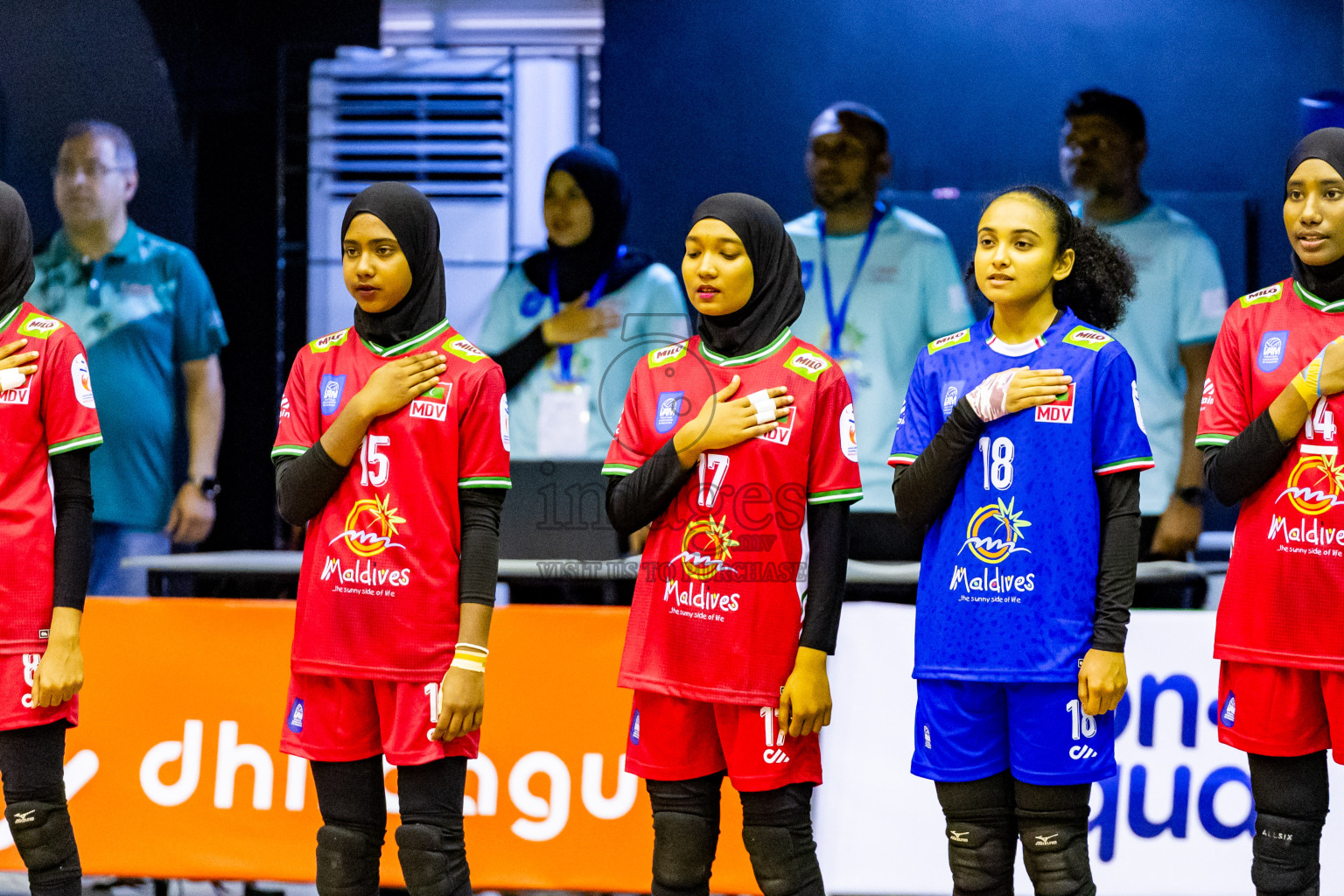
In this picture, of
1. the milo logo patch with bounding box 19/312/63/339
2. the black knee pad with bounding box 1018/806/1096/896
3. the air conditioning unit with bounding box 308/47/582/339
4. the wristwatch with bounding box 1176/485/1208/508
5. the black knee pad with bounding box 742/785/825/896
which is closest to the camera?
Result: the black knee pad with bounding box 1018/806/1096/896

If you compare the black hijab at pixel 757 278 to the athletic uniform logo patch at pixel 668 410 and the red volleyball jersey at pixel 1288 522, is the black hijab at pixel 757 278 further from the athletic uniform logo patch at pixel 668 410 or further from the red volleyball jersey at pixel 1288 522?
the red volleyball jersey at pixel 1288 522

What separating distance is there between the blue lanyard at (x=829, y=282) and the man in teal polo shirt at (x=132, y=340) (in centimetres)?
234

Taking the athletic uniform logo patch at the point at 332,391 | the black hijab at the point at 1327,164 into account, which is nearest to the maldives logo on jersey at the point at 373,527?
the athletic uniform logo patch at the point at 332,391

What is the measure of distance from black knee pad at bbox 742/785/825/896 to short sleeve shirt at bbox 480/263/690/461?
230 centimetres

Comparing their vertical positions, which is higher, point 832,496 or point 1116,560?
point 832,496

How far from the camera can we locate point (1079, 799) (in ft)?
8.58

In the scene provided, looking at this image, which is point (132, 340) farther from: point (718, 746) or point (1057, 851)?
point (1057, 851)

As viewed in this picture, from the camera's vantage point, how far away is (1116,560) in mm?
2648

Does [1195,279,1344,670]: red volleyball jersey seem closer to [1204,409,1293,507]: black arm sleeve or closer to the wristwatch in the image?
[1204,409,1293,507]: black arm sleeve

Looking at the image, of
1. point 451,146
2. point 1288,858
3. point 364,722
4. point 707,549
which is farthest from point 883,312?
point 364,722

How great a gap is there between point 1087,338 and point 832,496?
63 centimetres

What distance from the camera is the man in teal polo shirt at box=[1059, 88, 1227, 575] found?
4.57 meters

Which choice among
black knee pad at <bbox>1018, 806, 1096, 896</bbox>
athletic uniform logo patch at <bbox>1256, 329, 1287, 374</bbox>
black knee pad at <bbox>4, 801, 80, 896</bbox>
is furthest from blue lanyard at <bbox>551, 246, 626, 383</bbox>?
black knee pad at <bbox>1018, 806, 1096, 896</bbox>

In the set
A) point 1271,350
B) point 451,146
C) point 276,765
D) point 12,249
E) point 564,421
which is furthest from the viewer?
point 451,146
